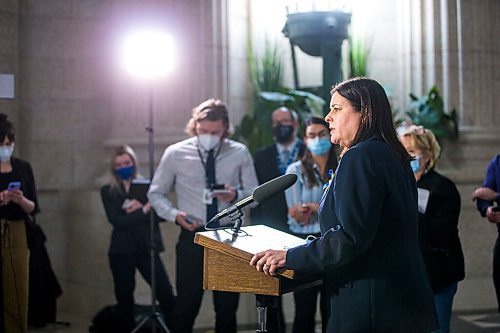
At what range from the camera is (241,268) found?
122 inches

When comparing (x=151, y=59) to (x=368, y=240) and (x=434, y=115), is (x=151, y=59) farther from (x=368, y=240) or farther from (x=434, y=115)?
(x=368, y=240)

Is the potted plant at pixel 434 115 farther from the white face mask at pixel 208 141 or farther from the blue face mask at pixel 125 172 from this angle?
the white face mask at pixel 208 141

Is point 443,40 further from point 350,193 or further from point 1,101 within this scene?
point 350,193

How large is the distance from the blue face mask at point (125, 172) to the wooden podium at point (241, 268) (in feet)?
11.8

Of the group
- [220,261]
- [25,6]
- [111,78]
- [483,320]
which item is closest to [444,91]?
[483,320]

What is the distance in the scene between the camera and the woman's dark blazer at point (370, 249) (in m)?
2.92

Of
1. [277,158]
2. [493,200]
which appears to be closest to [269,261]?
[493,200]

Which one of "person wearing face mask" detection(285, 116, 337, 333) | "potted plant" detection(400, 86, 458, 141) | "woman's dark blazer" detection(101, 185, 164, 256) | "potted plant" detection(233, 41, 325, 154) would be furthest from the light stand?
"potted plant" detection(400, 86, 458, 141)

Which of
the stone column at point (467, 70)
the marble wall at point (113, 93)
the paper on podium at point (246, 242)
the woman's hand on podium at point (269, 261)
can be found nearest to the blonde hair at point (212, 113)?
the marble wall at point (113, 93)

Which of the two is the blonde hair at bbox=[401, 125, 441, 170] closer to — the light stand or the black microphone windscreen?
the black microphone windscreen

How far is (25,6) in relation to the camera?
823 centimetres

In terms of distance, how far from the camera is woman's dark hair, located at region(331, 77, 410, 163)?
307 centimetres

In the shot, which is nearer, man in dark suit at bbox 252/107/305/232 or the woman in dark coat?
the woman in dark coat

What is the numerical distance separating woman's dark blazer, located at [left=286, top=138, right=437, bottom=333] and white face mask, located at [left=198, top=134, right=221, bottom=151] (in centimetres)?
266
